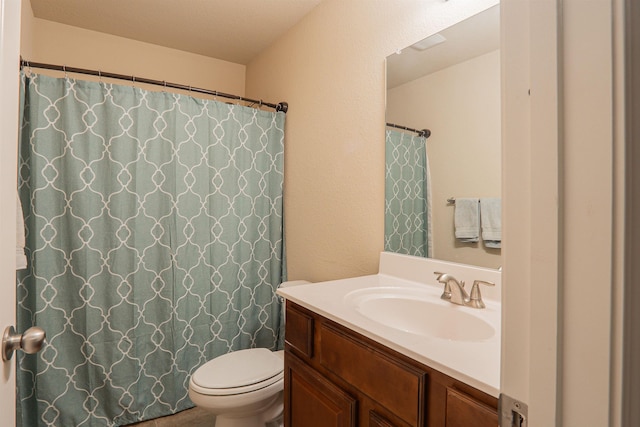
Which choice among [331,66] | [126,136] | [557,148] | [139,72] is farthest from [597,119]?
[139,72]

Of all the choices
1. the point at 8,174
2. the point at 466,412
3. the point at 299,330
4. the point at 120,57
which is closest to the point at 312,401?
the point at 299,330

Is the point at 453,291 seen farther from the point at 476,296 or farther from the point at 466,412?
the point at 466,412

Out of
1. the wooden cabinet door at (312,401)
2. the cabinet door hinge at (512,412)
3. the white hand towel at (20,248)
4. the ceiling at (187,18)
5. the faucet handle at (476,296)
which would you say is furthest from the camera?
the ceiling at (187,18)

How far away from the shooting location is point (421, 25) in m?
1.44

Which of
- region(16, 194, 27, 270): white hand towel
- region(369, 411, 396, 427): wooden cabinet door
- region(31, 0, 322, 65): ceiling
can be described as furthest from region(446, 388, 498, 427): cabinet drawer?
region(31, 0, 322, 65): ceiling

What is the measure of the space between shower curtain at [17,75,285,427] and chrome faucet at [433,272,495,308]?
1.36 meters

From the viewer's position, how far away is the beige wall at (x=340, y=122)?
1571mm

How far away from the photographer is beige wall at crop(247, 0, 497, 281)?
5.16 feet

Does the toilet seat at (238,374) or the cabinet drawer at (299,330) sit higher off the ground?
the cabinet drawer at (299,330)

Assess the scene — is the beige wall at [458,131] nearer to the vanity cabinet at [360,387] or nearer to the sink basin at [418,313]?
the sink basin at [418,313]

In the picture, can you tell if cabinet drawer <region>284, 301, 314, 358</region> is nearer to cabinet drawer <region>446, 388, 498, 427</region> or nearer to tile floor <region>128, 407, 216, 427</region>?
cabinet drawer <region>446, 388, 498, 427</region>

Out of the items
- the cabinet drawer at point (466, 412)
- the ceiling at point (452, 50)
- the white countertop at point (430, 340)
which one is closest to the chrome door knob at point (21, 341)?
the white countertop at point (430, 340)

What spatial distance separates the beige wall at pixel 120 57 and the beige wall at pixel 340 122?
0.71m

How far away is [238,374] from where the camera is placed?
1.53 meters
